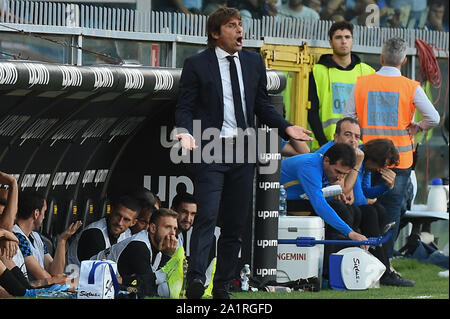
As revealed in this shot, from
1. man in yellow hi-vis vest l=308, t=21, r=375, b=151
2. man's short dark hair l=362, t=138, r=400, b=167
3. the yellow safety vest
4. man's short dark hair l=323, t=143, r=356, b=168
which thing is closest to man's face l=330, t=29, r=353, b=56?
man in yellow hi-vis vest l=308, t=21, r=375, b=151

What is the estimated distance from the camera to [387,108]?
1250cm

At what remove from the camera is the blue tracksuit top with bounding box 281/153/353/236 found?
11.4 metres

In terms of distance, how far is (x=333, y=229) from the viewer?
460 inches

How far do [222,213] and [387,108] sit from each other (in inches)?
134

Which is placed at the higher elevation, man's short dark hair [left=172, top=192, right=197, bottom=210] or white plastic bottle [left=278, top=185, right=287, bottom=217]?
man's short dark hair [left=172, top=192, right=197, bottom=210]

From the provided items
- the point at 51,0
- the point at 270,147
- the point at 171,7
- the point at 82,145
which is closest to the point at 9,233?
the point at 82,145

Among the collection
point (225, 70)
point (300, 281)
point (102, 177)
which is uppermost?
point (225, 70)

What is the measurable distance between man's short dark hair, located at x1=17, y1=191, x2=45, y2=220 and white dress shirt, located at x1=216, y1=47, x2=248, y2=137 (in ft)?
4.32

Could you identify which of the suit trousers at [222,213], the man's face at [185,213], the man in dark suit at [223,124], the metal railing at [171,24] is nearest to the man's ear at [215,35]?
the man in dark suit at [223,124]

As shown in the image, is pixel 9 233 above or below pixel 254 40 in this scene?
below

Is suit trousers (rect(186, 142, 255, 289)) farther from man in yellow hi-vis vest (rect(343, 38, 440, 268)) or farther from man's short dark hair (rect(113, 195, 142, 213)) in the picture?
man in yellow hi-vis vest (rect(343, 38, 440, 268))

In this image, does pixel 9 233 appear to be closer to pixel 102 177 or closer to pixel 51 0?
pixel 102 177

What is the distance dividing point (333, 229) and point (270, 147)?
1356 millimetres

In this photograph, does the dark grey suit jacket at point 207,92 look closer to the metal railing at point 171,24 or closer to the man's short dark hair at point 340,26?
the metal railing at point 171,24
